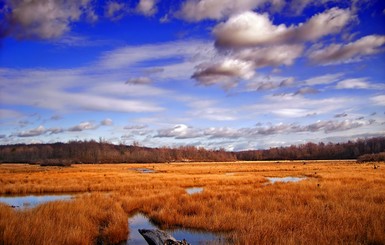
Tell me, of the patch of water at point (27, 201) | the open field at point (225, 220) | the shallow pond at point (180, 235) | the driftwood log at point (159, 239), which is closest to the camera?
the driftwood log at point (159, 239)

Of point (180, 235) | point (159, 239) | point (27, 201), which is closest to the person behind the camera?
point (159, 239)

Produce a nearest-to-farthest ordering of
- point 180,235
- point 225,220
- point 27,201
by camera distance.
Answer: point 180,235
point 225,220
point 27,201

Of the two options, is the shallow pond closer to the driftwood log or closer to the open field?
the open field

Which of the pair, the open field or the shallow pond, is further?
the shallow pond

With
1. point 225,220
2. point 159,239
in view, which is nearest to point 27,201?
point 225,220

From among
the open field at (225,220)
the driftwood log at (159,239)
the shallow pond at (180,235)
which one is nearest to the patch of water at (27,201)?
the open field at (225,220)

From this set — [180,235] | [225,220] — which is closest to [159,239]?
[180,235]

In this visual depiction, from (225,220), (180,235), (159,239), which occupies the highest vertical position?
(159,239)

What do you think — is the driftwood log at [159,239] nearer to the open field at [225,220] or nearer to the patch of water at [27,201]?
the open field at [225,220]

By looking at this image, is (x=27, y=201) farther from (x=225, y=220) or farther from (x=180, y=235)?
(x=225, y=220)

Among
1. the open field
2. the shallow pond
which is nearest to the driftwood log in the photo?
the shallow pond

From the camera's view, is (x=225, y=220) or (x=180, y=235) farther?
(x=225, y=220)

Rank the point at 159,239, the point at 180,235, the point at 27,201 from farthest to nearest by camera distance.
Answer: the point at 27,201
the point at 180,235
the point at 159,239

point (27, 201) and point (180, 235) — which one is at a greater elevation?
point (27, 201)
